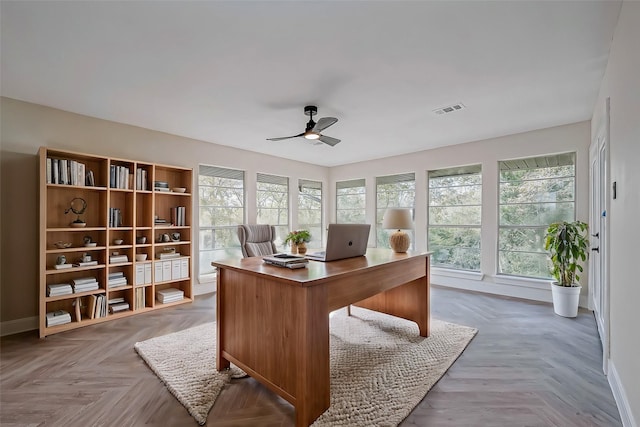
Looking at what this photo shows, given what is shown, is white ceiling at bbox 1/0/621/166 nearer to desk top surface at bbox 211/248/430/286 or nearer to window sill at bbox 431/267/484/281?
desk top surface at bbox 211/248/430/286

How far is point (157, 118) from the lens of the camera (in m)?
3.51

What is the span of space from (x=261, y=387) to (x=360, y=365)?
0.78 meters

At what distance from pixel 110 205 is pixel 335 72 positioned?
314cm

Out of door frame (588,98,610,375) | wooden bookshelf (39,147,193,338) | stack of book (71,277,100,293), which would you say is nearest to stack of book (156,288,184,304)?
wooden bookshelf (39,147,193,338)

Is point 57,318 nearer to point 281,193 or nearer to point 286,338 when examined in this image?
point 286,338

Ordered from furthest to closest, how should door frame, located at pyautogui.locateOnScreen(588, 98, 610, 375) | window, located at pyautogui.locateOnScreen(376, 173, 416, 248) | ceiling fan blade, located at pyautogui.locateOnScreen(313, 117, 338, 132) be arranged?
window, located at pyautogui.locateOnScreen(376, 173, 416, 248) → ceiling fan blade, located at pyautogui.locateOnScreen(313, 117, 338, 132) → door frame, located at pyautogui.locateOnScreen(588, 98, 610, 375)

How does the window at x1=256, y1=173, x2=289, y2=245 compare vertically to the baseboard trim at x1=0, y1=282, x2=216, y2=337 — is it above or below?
above

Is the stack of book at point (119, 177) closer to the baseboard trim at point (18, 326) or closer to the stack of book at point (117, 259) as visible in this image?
the stack of book at point (117, 259)

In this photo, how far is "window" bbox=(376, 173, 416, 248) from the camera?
5.43 metres

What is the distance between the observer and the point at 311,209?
6.34 meters

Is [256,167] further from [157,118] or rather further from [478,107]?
[478,107]

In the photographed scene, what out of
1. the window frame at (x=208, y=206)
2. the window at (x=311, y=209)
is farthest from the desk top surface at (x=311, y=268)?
the window at (x=311, y=209)

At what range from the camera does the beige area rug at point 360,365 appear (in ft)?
5.91

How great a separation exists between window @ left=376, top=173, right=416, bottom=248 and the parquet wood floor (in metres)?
2.79
